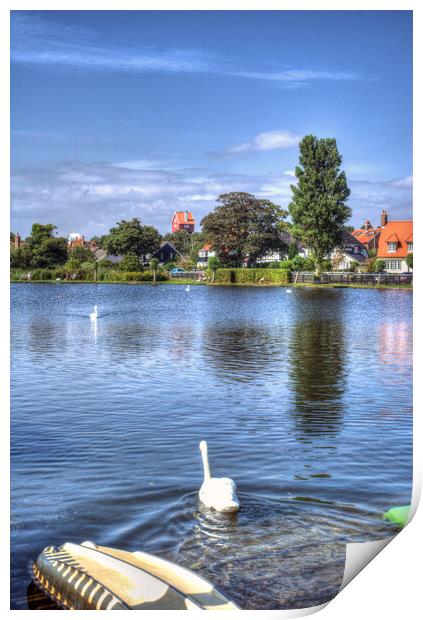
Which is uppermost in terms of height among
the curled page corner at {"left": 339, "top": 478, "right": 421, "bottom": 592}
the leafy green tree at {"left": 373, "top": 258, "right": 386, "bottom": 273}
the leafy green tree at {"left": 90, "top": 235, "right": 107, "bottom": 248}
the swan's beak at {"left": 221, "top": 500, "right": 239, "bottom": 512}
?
the leafy green tree at {"left": 90, "top": 235, "right": 107, "bottom": 248}

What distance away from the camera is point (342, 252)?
7980 mm

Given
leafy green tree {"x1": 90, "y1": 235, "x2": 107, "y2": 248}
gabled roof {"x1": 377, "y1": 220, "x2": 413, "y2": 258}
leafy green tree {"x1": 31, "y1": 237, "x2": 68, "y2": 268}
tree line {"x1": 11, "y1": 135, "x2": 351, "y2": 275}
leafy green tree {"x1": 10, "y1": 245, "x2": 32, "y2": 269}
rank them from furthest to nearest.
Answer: tree line {"x1": 11, "y1": 135, "x2": 351, "y2": 275}
leafy green tree {"x1": 90, "y1": 235, "x2": 107, "y2": 248}
gabled roof {"x1": 377, "y1": 220, "x2": 413, "y2": 258}
leafy green tree {"x1": 31, "y1": 237, "x2": 68, "y2": 268}
leafy green tree {"x1": 10, "y1": 245, "x2": 32, "y2": 269}

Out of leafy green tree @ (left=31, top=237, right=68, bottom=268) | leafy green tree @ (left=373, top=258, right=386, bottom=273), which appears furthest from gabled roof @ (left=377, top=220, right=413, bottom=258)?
leafy green tree @ (left=31, top=237, right=68, bottom=268)

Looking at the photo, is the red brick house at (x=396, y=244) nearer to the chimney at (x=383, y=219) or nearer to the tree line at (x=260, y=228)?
the chimney at (x=383, y=219)

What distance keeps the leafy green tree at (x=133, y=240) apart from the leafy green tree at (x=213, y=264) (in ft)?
2.35

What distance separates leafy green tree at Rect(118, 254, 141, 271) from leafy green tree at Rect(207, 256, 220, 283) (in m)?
0.68

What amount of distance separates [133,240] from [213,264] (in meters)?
1.19

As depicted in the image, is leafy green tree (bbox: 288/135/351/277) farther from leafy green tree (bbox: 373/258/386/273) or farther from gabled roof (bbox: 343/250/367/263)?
leafy green tree (bbox: 373/258/386/273)

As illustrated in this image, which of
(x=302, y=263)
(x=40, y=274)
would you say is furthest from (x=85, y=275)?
(x=302, y=263)

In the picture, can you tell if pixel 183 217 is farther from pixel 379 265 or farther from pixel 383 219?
pixel 379 265

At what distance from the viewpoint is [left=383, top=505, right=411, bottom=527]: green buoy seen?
4.26m

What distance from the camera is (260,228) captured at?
723 centimetres

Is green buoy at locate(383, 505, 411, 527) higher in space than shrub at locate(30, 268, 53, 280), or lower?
lower
